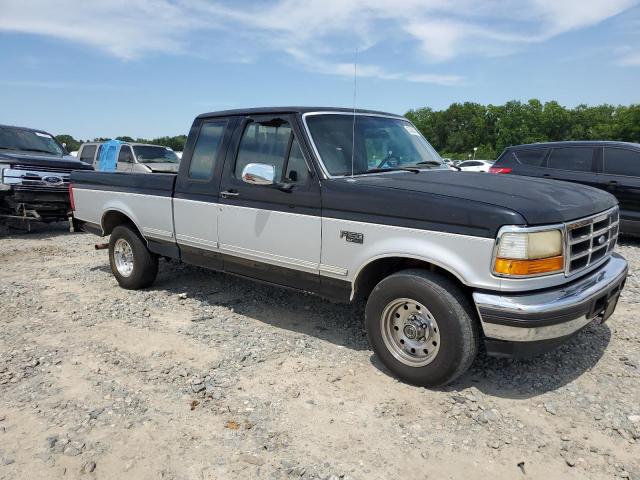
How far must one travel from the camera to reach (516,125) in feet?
271

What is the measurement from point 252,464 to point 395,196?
6.48 feet

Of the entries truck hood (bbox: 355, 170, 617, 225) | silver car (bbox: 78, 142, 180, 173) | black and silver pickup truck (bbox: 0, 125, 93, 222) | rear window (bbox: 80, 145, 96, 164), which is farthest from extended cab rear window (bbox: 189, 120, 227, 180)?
rear window (bbox: 80, 145, 96, 164)

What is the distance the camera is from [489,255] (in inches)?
122

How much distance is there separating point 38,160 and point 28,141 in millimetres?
→ 1523

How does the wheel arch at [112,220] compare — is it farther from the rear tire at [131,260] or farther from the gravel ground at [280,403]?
the gravel ground at [280,403]

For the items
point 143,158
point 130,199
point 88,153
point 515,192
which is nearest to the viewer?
point 515,192

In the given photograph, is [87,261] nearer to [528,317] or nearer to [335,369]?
[335,369]

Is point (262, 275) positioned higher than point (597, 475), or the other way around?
point (262, 275)

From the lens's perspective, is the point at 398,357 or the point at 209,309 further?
the point at 209,309

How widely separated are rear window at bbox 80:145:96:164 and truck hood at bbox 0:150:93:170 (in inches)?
226

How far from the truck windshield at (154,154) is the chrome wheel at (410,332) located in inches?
497

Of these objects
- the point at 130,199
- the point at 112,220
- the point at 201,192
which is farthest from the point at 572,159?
the point at 112,220

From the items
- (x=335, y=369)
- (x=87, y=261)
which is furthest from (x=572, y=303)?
(x=87, y=261)

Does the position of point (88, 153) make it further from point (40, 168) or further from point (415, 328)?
point (415, 328)
